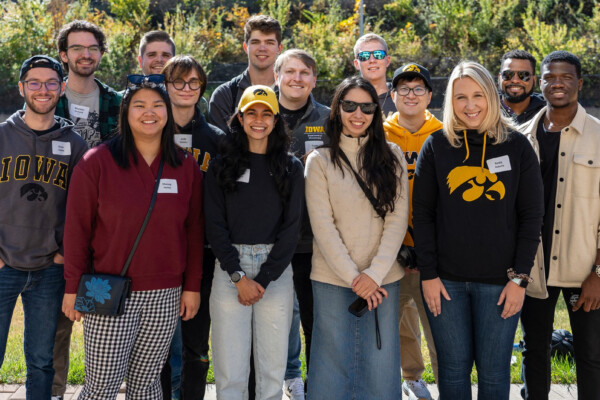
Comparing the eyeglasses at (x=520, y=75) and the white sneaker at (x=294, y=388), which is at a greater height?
the eyeglasses at (x=520, y=75)

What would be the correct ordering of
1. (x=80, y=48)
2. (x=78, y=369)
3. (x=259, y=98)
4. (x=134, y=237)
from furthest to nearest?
(x=78, y=369) → (x=80, y=48) → (x=259, y=98) → (x=134, y=237)

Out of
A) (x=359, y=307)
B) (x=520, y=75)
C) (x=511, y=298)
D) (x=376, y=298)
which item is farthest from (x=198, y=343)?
(x=520, y=75)

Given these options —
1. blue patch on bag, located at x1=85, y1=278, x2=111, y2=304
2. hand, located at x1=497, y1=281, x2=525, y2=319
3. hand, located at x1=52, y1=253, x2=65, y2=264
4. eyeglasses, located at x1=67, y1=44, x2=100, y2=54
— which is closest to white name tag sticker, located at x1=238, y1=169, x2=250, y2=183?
blue patch on bag, located at x1=85, y1=278, x2=111, y2=304

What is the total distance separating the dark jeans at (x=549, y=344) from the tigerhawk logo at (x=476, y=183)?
0.87 metres

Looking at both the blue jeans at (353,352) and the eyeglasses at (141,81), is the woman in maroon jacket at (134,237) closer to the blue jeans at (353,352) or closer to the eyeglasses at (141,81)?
the eyeglasses at (141,81)

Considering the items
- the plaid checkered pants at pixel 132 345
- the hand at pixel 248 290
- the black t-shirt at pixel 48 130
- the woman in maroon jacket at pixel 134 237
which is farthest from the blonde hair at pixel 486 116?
the black t-shirt at pixel 48 130

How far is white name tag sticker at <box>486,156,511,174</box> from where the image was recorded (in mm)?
3395

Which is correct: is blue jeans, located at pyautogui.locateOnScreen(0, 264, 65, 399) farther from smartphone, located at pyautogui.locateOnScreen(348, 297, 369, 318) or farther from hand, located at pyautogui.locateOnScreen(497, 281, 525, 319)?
hand, located at pyautogui.locateOnScreen(497, 281, 525, 319)

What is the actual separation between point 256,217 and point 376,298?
87cm

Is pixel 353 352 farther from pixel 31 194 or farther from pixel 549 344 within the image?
pixel 31 194

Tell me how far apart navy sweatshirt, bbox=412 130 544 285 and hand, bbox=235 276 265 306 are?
970 millimetres

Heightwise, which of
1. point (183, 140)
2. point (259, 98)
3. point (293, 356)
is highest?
point (259, 98)

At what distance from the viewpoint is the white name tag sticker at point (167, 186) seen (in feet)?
11.2

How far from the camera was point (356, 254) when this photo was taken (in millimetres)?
3650
